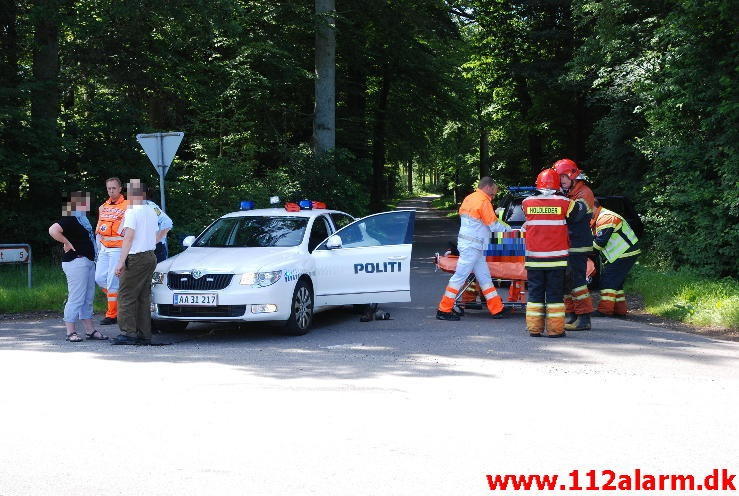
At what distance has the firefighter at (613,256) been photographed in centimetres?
1249

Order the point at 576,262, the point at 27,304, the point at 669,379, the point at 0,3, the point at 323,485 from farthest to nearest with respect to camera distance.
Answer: the point at 0,3
the point at 27,304
the point at 576,262
the point at 669,379
the point at 323,485

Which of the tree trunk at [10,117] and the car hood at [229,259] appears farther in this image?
the tree trunk at [10,117]

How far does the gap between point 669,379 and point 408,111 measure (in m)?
27.2

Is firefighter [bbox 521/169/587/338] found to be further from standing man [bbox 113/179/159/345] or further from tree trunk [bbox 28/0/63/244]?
tree trunk [bbox 28/0/63/244]

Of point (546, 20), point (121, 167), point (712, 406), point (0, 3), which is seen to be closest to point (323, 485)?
point (712, 406)

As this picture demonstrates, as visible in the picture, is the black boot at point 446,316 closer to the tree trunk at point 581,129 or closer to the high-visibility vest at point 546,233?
the high-visibility vest at point 546,233

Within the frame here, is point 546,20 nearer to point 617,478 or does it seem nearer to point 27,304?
point 27,304

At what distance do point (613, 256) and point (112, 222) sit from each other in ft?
23.8

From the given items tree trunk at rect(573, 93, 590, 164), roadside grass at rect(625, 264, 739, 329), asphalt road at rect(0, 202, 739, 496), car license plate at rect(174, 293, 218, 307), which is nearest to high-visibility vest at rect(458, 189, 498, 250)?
→ asphalt road at rect(0, 202, 739, 496)

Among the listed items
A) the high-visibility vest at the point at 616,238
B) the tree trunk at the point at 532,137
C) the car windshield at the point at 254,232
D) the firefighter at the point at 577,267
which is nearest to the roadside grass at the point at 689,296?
the high-visibility vest at the point at 616,238

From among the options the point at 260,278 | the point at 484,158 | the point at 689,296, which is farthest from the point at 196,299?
the point at 484,158

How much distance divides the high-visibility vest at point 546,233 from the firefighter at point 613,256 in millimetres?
2098

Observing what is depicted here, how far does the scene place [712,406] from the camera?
268 inches

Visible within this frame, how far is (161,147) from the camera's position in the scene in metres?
14.5
